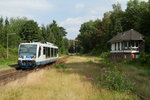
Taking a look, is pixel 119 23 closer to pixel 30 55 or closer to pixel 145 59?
pixel 145 59

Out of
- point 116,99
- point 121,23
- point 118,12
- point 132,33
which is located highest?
point 118,12

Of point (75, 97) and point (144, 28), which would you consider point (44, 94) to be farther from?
point (144, 28)

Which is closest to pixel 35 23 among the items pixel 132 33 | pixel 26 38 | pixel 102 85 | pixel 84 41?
pixel 26 38

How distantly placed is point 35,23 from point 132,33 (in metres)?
42.1

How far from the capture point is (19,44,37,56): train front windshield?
53.7 feet

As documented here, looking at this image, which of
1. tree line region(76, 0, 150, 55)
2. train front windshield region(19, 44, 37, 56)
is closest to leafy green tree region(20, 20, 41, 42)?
tree line region(76, 0, 150, 55)

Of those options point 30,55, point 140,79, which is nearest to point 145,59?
point 140,79

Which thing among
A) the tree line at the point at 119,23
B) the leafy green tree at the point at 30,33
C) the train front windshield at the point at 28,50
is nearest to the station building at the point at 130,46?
the tree line at the point at 119,23

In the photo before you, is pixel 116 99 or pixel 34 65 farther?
pixel 34 65

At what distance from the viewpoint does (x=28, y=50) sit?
16594mm

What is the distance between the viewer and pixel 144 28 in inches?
1249

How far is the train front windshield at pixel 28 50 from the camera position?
16373 mm

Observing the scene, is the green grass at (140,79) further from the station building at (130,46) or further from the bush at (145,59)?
the station building at (130,46)

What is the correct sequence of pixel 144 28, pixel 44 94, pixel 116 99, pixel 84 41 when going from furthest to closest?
1. pixel 84 41
2. pixel 144 28
3. pixel 44 94
4. pixel 116 99
